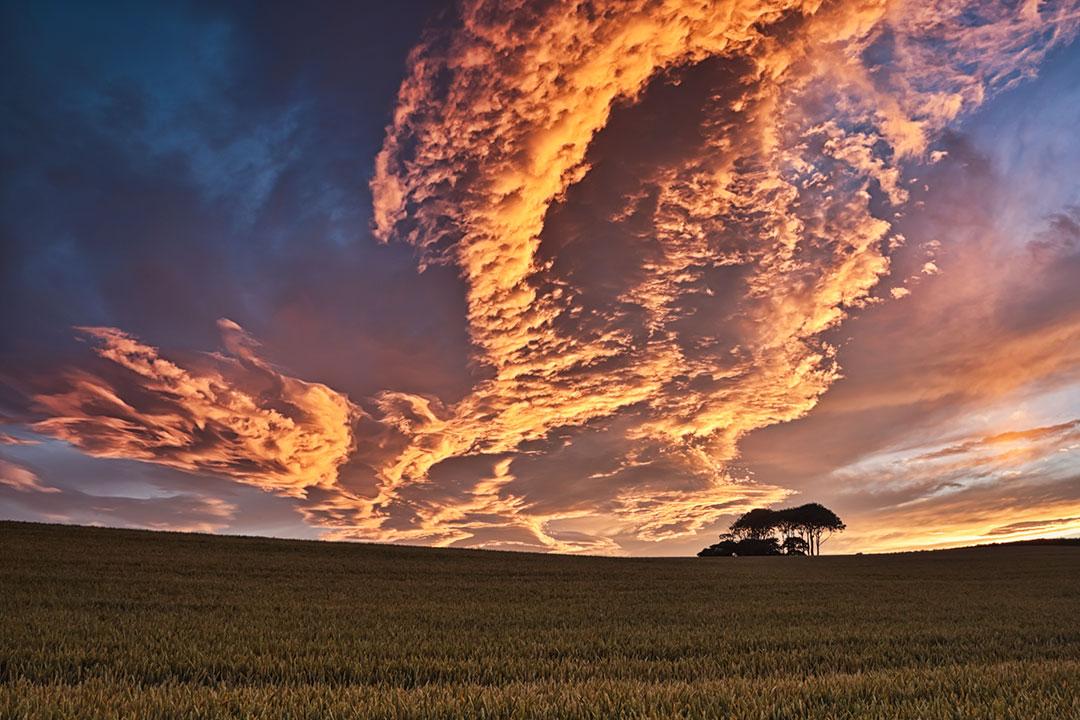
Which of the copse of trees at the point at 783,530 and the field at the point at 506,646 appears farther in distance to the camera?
the copse of trees at the point at 783,530

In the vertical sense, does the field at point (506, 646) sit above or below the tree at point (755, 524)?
below

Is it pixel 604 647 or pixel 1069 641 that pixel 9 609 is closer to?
pixel 604 647

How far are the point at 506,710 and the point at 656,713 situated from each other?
1.33 metres

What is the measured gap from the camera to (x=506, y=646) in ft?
37.8

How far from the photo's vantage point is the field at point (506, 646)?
6.07m

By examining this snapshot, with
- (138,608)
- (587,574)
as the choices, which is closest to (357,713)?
(138,608)

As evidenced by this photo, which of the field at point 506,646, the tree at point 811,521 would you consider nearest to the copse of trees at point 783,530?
the tree at point 811,521

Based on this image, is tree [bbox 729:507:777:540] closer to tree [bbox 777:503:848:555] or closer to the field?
tree [bbox 777:503:848:555]

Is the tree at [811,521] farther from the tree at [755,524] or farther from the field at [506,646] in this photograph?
the field at [506,646]

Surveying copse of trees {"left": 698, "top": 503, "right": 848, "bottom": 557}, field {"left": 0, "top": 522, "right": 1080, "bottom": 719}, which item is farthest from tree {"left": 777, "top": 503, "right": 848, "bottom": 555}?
field {"left": 0, "top": 522, "right": 1080, "bottom": 719}

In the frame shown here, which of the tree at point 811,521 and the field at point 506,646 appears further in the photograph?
the tree at point 811,521

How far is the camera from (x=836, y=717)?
5613 mm

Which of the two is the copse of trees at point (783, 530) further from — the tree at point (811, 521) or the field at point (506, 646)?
the field at point (506, 646)

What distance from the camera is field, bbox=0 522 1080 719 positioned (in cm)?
607
